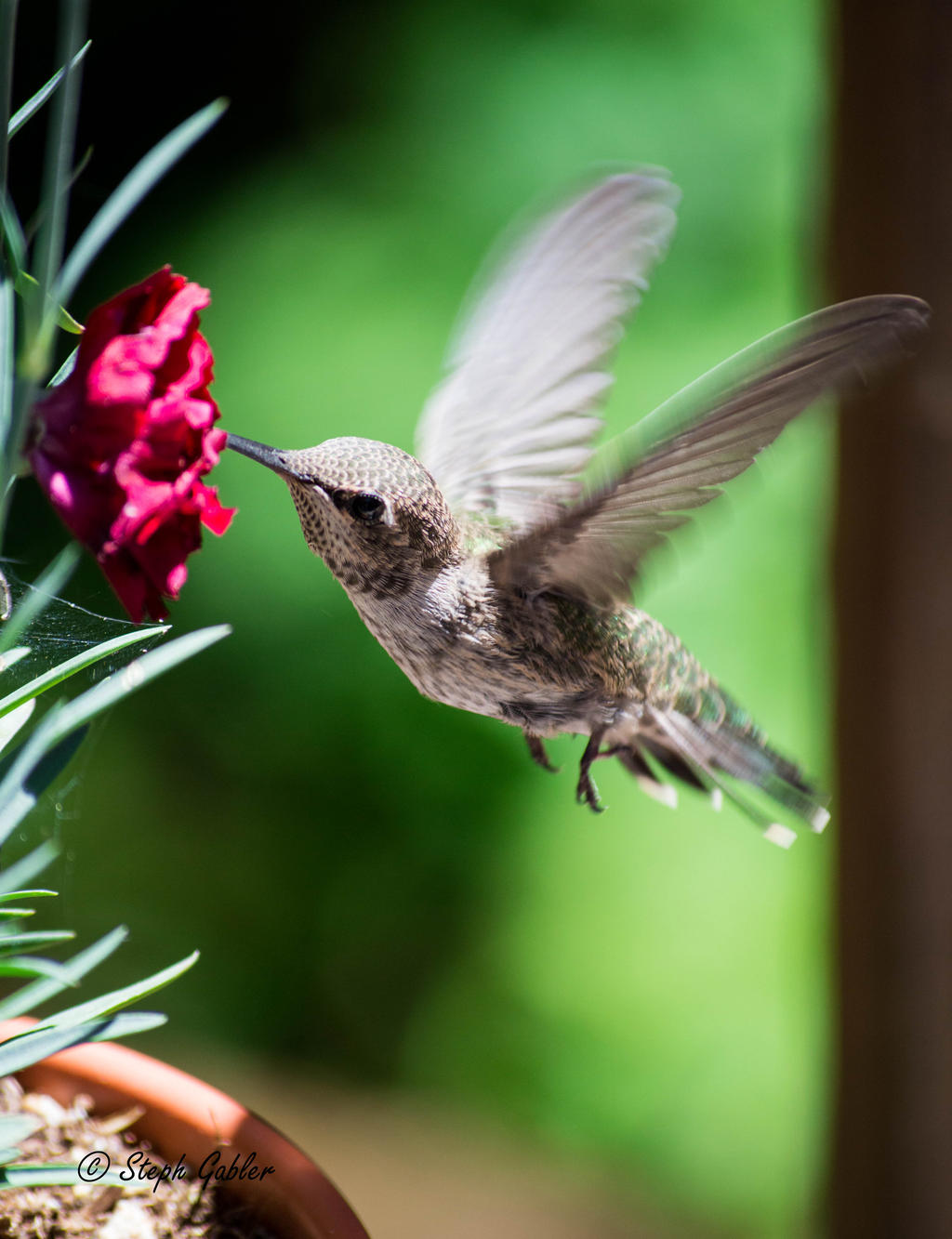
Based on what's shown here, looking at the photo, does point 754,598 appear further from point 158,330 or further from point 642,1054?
point 158,330

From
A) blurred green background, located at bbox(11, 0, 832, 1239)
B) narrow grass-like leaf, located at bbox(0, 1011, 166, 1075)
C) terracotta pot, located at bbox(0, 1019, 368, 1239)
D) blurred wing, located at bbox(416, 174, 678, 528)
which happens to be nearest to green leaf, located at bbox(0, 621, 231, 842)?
narrow grass-like leaf, located at bbox(0, 1011, 166, 1075)

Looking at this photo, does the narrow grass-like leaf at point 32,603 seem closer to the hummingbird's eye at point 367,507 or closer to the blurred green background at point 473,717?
the hummingbird's eye at point 367,507

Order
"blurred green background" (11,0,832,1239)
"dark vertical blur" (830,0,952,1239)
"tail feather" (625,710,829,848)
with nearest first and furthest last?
"tail feather" (625,710,829,848) → "dark vertical blur" (830,0,952,1239) → "blurred green background" (11,0,832,1239)

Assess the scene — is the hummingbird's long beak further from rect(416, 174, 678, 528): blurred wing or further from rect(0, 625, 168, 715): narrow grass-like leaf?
rect(416, 174, 678, 528): blurred wing

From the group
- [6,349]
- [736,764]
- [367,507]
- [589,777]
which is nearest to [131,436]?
[6,349]

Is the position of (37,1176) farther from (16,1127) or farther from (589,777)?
(589,777)

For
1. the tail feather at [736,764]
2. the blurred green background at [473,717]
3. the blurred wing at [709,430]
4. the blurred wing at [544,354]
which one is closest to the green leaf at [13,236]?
the blurred wing at [709,430]

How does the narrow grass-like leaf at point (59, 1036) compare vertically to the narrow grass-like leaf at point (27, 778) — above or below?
below
